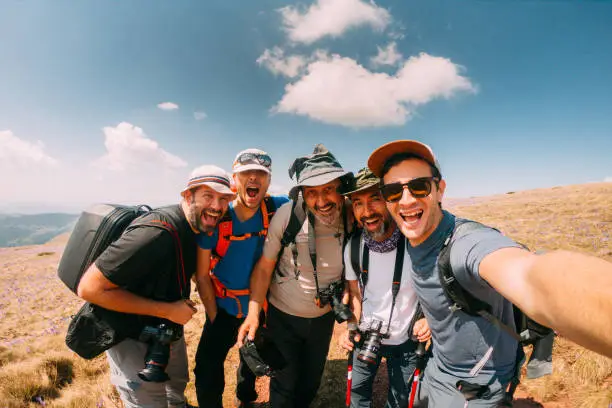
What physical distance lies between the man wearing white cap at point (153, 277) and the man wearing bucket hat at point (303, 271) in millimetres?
967

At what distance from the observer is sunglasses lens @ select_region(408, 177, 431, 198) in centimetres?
260

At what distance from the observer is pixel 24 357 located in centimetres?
624

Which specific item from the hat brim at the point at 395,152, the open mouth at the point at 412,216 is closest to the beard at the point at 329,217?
the hat brim at the point at 395,152

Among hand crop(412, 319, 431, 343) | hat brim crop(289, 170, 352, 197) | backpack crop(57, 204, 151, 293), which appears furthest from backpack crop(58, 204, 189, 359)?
hand crop(412, 319, 431, 343)

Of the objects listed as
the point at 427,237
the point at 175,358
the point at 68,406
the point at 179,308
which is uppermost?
the point at 427,237

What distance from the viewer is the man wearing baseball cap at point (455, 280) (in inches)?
75.1

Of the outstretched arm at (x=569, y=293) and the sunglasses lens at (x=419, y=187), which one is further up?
the sunglasses lens at (x=419, y=187)

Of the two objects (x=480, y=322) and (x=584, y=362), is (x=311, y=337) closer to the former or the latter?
(x=480, y=322)

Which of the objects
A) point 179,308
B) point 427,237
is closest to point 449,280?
point 427,237

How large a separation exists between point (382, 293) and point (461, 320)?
982 mm

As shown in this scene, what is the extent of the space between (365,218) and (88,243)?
11.4 feet

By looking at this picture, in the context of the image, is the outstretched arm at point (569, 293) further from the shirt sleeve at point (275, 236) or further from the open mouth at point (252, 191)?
the open mouth at point (252, 191)

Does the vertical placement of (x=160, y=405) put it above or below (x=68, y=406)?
above

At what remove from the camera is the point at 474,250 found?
198 cm
